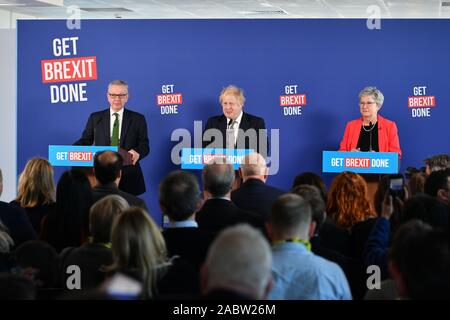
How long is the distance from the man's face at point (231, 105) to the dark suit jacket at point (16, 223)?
3845 mm

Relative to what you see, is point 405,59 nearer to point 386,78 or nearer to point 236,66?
point 386,78

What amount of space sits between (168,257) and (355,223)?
1505mm

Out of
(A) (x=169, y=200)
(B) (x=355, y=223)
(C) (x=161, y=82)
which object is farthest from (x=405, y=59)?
(A) (x=169, y=200)

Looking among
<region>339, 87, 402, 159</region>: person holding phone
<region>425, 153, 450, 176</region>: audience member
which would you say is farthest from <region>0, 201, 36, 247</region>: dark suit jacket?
<region>339, 87, 402, 159</region>: person holding phone

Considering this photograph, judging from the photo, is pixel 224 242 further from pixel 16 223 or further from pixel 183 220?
pixel 16 223

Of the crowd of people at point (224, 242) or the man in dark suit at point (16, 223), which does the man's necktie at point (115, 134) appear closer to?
the crowd of people at point (224, 242)

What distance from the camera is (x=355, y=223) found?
4.63m

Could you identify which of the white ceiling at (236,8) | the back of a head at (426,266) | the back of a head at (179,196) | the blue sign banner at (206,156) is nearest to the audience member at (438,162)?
the blue sign banner at (206,156)

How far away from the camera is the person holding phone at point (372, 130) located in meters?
8.09

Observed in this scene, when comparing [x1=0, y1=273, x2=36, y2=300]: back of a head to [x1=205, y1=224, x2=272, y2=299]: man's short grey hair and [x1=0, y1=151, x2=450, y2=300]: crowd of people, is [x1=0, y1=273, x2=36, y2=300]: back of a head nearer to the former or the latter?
[x1=0, y1=151, x2=450, y2=300]: crowd of people

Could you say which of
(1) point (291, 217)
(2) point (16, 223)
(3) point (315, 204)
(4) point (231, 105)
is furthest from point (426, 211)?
(4) point (231, 105)

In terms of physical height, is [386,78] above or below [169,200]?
above

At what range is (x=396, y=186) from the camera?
4.38 meters

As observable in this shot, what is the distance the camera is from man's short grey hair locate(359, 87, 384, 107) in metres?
8.06
